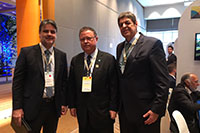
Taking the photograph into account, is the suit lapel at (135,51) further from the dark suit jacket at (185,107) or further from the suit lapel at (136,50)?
the dark suit jacket at (185,107)

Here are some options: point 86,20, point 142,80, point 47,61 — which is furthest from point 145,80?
point 86,20

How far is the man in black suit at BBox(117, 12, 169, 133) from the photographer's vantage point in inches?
56.0

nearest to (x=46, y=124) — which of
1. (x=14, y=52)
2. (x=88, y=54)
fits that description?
(x=88, y=54)

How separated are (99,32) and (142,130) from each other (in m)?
4.88

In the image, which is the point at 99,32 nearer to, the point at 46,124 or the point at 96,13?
the point at 96,13

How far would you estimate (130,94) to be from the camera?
1.50 metres

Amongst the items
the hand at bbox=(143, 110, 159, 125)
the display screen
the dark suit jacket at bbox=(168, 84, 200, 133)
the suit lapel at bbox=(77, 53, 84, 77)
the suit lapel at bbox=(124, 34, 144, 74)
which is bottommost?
the dark suit jacket at bbox=(168, 84, 200, 133)

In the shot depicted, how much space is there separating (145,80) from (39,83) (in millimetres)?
1016

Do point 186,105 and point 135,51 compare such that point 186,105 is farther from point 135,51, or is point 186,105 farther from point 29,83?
point 29,83

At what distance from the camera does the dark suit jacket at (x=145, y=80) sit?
4.66 feet

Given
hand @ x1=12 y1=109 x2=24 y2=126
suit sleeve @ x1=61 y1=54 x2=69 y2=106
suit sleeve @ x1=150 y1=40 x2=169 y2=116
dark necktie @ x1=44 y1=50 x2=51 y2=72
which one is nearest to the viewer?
suit sleeve @ x1=150 y1=40 x2=169 y2=116

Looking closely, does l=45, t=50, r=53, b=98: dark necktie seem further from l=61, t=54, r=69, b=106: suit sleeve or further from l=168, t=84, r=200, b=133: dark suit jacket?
l=168, t=84, r=200, b=133: dark suit jacket

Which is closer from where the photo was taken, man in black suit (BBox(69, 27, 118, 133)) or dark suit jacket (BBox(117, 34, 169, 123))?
dark suit jacket (BBox(117, 34, 169, 123))

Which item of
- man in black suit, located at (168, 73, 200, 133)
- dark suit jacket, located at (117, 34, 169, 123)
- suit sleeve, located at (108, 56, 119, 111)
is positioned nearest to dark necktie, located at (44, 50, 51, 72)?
suit sleeve, located at (108, 56, 119, 111)
